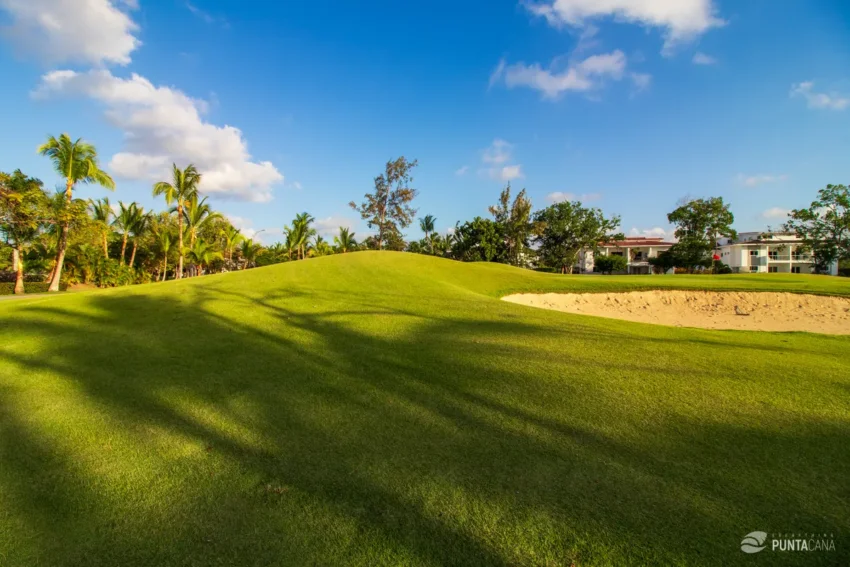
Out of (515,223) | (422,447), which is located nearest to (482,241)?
(515,223)

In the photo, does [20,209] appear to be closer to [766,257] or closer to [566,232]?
[566,232]

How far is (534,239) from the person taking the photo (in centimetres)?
6022

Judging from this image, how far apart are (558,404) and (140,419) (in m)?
5.04

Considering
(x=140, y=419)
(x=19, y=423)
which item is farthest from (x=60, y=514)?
(x=19, y=423)

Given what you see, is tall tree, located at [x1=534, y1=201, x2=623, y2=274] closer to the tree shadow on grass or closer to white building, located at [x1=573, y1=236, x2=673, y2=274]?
white building, located at [x1=573, y1=236, x2=673, y2=274]

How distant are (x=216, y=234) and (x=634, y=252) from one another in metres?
79.2

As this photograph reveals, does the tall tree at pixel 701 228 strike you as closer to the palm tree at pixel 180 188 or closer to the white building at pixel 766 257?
the white building at pixel 766 257

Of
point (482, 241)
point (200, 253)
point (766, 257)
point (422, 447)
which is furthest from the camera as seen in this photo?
point (766, 257)

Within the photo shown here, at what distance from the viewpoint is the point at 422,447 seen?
13.5 feet

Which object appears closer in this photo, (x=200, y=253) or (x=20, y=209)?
(x=20, y=209)

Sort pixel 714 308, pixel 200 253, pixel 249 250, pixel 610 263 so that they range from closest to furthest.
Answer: pixel 714 308 → pixel 200 253 → pixel 249 250 → pixel 610 263

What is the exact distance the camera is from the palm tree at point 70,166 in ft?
108

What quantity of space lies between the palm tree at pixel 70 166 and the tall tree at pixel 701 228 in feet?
244

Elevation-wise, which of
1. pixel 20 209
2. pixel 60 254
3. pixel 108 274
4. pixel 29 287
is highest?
pixel 20 209
